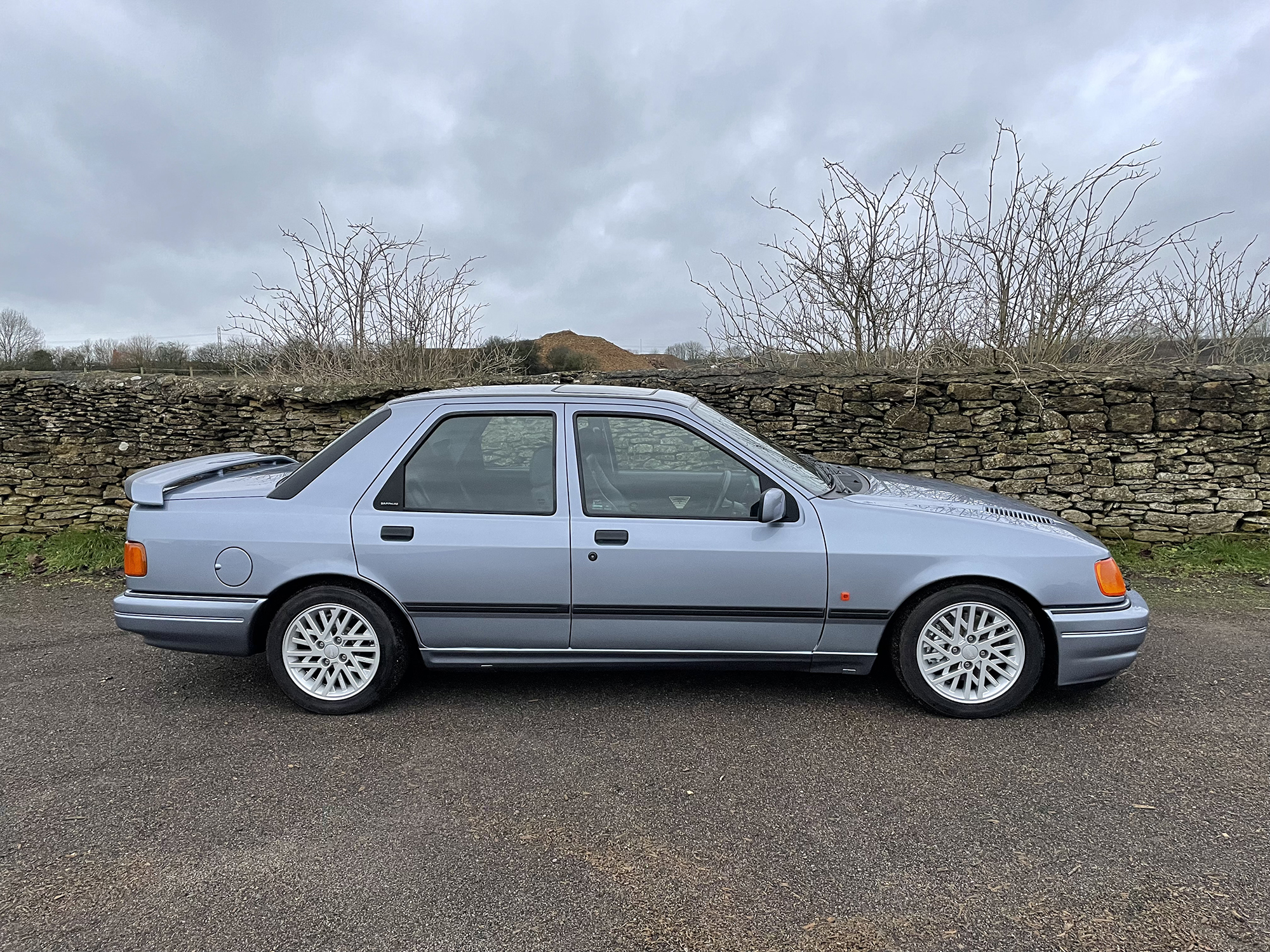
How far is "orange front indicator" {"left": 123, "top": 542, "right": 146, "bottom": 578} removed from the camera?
3473 mm

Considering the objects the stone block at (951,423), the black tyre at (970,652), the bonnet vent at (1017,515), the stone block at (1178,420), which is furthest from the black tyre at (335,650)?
the stone block at (1178,420)

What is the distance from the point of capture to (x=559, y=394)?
144 inches

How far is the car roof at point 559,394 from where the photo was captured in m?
3.65

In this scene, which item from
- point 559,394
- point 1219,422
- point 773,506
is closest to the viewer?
point 773,506

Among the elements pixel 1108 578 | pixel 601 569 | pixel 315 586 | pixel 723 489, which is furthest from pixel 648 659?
pixel 1108 578

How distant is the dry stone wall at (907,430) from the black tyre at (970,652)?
386 centimetres

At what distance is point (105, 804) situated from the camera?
2732 millimetres

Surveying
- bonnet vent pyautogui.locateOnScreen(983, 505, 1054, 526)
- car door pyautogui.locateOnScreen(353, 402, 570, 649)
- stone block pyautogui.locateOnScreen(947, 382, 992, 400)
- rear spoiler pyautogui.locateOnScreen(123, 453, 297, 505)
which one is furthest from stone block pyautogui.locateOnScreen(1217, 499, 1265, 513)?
rear spoiler pyautogui.locateOnScreen(123, 453, 297, 505)

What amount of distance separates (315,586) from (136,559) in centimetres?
88

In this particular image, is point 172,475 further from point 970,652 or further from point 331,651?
point 970,652

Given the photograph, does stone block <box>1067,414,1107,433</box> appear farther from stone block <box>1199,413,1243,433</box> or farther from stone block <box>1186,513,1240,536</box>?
stone block <box>1186,513,1240,536</box>

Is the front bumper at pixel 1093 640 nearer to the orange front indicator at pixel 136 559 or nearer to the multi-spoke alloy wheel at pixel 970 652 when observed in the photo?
the multi-spoke alloy wheel at pixel 970 652

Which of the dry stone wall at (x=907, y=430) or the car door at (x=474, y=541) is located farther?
the dry stone wall at (x=907, y=430)

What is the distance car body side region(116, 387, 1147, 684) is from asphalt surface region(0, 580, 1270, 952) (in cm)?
38
